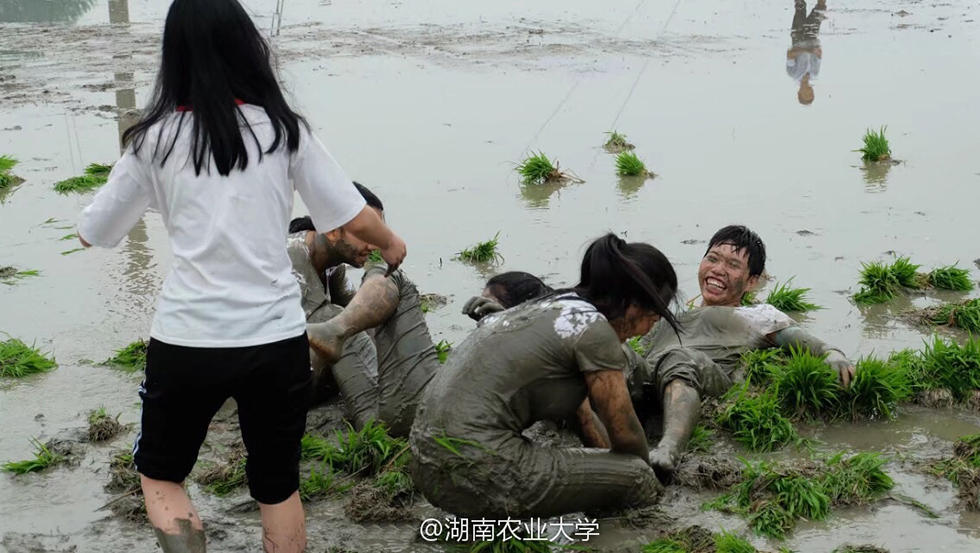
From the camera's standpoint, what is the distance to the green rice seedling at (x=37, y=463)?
488 cm

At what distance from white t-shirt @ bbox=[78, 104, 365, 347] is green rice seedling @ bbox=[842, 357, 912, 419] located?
2.80 meters

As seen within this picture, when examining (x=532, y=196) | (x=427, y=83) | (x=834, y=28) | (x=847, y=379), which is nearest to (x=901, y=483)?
(x=847, y=379)

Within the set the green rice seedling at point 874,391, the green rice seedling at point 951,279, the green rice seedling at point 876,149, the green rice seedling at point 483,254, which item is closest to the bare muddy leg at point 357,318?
the green rice seedling at point 874,391

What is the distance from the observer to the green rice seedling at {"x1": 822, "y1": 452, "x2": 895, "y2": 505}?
447 centimetres

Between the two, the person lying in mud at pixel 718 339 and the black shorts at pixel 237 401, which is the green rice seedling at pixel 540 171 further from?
the black shorts at pixel 237 401

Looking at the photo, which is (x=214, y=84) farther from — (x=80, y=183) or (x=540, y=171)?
(x=80, y=183)

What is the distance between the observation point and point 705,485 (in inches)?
184

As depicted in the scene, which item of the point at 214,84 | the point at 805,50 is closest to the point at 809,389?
the point at 214,84

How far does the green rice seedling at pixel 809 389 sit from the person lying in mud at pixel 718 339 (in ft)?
0.22

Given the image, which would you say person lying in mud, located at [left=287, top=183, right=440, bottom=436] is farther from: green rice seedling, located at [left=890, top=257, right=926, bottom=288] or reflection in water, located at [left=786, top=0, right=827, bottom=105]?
reflection in water, located at [left=786, top=0, right=827, bottom=105]

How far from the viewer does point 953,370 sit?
17.6 feet

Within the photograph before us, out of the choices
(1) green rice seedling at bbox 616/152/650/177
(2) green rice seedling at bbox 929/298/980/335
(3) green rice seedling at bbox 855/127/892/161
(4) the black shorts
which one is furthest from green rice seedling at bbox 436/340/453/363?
(3) green rice seedling at bbox 855/127/892/161

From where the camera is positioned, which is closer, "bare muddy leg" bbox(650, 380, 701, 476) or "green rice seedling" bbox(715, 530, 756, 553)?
"green rice seedling" bbox(715, 530, 756, 553)

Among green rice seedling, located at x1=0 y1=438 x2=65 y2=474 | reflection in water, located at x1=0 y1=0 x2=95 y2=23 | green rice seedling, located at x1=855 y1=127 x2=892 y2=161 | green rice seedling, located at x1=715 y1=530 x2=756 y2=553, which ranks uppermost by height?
green rice seedling, located at x1=855 y1=127 x2=892 y2=161
